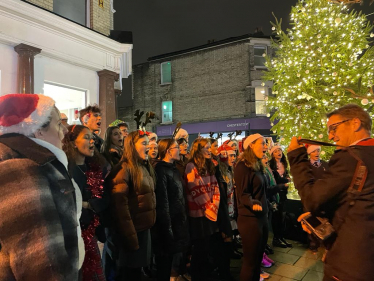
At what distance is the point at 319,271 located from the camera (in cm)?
457

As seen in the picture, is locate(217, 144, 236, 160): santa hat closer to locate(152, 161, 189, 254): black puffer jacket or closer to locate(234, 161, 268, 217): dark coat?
locate(234, 161, 268, 217): dark coat

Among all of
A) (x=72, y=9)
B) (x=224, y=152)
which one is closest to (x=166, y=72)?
(x=72, y=9)

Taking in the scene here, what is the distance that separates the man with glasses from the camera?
176 centimetres

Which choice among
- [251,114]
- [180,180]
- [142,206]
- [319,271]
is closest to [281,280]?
[319,271]

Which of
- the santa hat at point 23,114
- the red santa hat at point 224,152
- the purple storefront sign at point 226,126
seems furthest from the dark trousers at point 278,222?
the purple storefront sign at point 226,126

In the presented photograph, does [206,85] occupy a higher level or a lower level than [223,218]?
higher

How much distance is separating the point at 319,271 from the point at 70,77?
26.0ft

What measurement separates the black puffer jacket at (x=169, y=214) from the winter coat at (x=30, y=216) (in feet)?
6.47

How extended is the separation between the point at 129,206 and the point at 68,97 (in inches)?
275

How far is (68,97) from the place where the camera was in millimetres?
8781

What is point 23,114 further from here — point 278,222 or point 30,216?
point 278,222

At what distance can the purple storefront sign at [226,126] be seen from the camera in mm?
20391

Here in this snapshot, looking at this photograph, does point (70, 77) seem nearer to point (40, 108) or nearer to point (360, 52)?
point (40, 108)

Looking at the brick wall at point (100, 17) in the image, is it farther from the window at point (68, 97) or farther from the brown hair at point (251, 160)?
the brown hair at point (251, 160)
